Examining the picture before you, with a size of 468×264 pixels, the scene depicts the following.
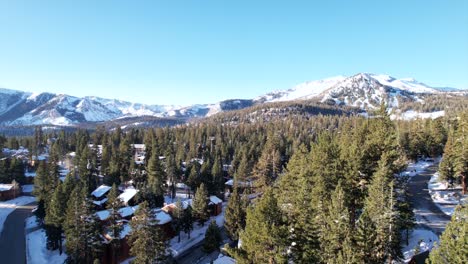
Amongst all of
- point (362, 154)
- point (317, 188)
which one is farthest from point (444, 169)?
point (317, 188)

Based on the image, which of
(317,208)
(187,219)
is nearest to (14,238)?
(187,219)

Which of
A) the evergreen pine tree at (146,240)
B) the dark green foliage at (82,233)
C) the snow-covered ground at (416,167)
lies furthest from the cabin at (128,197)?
the snow-covered ground at (416,167)

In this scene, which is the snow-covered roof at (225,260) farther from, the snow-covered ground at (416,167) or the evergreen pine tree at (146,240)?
the snow-covered ground at (416,167)

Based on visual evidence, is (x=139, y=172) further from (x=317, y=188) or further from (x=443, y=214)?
(x=443, y=214)

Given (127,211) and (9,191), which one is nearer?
(127,211)

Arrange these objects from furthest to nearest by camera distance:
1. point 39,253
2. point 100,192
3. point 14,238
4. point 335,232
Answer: point 100,192
point 14,238
point 39,253
point 335,232

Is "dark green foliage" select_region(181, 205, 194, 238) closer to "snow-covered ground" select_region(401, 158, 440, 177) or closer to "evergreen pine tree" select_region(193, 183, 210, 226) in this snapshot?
"evergreen pine tree" select_region(193, 183, 210, 226)

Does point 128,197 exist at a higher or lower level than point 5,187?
higher

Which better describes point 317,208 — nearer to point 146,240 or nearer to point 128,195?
point 146,240
